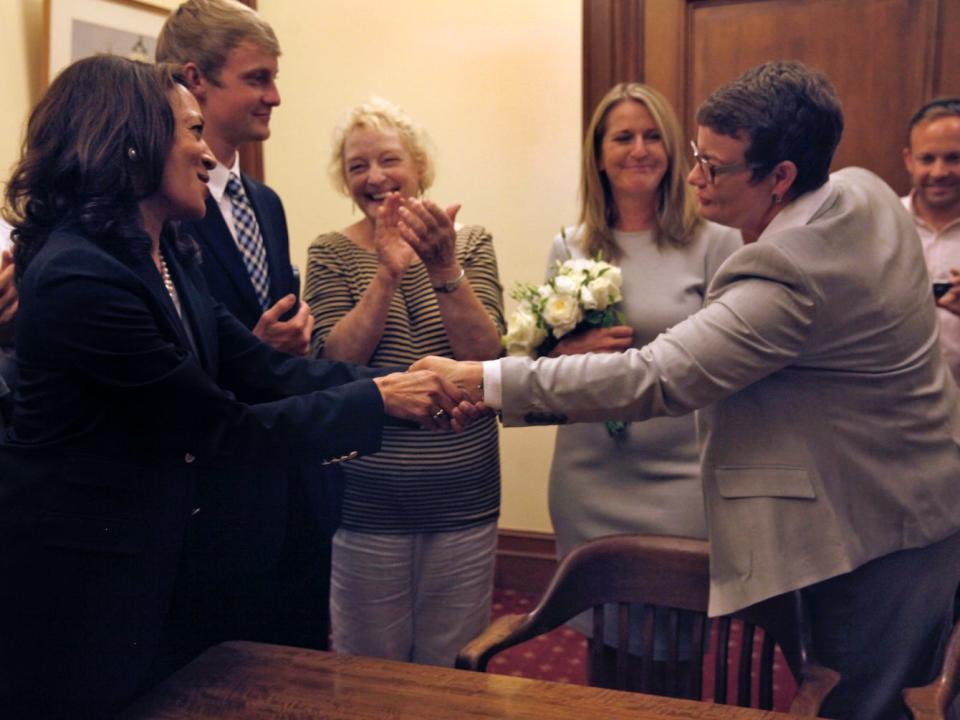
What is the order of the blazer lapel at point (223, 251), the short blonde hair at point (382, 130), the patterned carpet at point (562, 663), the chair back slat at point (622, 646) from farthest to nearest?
the patterned carpet at point (562, 663)
the short blonde hair at point (382, 130)
the blazer lapel at point (223, 251)
the chair back slat at point (622, 646)

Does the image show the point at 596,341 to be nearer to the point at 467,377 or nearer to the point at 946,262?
the point at 467,377

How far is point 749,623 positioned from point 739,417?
374 mm

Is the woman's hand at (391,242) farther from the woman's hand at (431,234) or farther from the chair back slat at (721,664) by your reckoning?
the chair back slat at (721,664)

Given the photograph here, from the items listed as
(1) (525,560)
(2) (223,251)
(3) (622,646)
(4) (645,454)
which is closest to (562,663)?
(1) (525,560)

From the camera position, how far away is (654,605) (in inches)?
72.0

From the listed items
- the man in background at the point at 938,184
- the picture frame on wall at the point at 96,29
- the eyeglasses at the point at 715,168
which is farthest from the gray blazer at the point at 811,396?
the picture frame on wall at the point at 96,29

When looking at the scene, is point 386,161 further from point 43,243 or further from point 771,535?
point 771,535

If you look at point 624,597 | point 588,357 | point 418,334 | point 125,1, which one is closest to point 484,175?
point 125,1

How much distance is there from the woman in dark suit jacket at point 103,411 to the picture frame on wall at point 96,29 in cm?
137

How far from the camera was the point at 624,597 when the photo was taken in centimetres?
184

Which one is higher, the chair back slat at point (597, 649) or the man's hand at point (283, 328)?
the man's hand at point (283, 328)

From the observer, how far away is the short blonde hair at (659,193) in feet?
8.52

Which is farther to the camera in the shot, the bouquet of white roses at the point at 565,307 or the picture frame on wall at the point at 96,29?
the picture frame on wall at the point at 96,29

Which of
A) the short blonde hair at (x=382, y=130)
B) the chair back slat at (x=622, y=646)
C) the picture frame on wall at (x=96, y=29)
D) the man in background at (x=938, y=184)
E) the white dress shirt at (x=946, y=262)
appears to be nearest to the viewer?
the chair back slat at (x=622, y=646)
